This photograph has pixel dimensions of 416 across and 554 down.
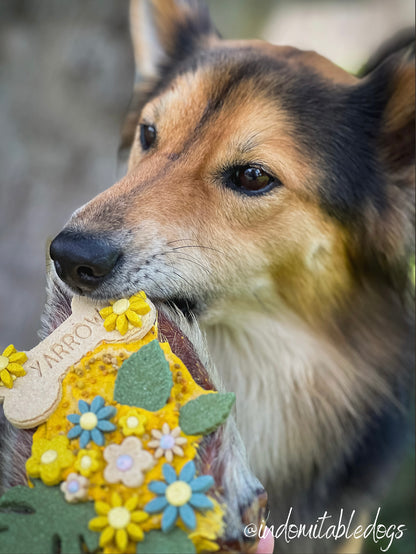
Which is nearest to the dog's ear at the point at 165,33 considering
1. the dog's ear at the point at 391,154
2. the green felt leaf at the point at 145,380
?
the dog's ear at the point at 391,154

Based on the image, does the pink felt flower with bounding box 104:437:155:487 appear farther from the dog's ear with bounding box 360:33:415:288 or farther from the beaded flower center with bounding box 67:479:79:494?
the dog's ear with bounding box 360:33:415:288

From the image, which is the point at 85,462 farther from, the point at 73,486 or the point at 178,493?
the point at 178,493

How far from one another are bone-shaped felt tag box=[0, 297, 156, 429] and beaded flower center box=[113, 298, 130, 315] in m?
0.03

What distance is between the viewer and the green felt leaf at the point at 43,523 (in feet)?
2.57

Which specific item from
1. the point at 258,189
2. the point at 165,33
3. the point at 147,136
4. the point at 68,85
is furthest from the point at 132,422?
the point at 68,85

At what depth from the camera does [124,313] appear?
1013mm

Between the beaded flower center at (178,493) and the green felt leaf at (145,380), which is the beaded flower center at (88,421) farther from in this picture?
the beaded flower center at (178,493)

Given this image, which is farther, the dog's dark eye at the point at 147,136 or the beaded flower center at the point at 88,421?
the dog's dark eye at the point at 147,136

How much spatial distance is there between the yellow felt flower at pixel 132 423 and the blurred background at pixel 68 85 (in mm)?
2085

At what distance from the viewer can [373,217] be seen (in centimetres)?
139

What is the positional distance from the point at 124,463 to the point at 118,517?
0.25ft

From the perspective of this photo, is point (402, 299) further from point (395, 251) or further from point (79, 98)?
point (79, 98)

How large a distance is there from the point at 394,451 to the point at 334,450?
0.87 ft

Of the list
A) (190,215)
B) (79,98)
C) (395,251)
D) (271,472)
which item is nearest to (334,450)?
(271,472)
